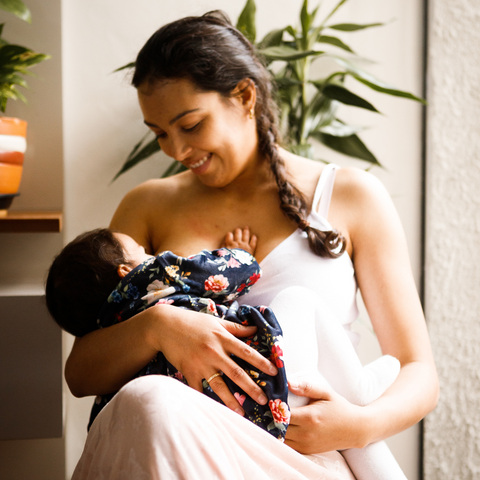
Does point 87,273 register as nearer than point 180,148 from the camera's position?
Yes

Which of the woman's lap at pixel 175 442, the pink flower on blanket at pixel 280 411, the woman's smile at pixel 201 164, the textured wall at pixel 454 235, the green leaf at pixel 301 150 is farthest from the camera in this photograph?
the textured wall at pixel 454 235

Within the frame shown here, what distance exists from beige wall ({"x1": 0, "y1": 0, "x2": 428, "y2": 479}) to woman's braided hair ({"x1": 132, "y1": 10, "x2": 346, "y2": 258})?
21.7 inches

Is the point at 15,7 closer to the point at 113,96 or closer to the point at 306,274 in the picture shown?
the point at 113,96

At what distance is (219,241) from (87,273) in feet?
1.25

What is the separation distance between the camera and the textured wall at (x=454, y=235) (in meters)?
1.86

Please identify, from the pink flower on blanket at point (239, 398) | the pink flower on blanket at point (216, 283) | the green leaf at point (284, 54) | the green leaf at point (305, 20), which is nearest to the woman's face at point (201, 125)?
the green leaf at point (284, 54)

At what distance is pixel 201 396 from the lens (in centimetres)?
77

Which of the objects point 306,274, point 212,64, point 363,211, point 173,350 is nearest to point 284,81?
point 212,64

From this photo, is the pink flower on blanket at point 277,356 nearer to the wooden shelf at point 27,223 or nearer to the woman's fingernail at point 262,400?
the woman's fingernail at point 262,400

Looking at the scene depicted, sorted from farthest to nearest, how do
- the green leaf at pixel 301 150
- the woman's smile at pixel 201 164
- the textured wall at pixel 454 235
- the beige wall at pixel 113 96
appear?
the textured wall at pixel 454 235, the beige wall at pixel 113 96, the green leaf at pixel 301 150, the woman's smile at pixel 201 164

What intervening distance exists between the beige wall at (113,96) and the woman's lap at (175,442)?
103 centimetres

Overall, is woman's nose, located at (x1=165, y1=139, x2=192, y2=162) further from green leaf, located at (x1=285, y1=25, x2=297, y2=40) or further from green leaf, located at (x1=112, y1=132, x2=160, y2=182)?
green leaf, located at (x1=285, y1=25, x2=297, y2=40)

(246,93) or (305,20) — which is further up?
(305,20)

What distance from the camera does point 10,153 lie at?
1434 millimetres
